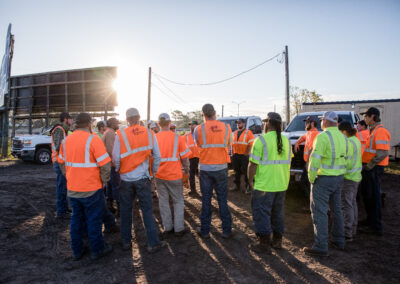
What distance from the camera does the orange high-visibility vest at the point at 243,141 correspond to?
270 inches

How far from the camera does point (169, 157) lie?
4188 millimetres

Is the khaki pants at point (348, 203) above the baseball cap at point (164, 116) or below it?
below

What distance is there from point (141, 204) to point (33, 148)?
11617mm

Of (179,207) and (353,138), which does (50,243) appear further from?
(353,138)

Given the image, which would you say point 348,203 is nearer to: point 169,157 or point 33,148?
point 169,157

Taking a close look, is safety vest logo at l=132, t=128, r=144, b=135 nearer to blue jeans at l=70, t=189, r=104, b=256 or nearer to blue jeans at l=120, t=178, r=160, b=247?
blue jeans at l=120, t=178, r=160, b=247

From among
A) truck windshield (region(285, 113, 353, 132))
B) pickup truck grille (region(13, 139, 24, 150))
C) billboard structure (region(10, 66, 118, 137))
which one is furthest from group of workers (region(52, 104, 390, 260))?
billboard structure (region(10, 66, 118, 137))

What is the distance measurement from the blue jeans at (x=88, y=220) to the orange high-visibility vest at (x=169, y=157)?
1062 mm

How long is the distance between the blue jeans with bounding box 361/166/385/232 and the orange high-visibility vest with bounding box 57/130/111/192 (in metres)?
4.56

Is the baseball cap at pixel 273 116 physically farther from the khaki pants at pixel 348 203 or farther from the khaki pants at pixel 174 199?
the khaki pants at pixel 174 199

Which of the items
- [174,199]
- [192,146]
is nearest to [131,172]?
[174,199]

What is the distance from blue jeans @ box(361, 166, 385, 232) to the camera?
431cm

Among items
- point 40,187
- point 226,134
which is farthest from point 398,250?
point 40,187

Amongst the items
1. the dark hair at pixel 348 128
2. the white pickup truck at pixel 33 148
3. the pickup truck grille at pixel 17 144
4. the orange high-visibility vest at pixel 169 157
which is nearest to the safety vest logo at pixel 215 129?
the orange high-visibility vest at pixel 169 157
